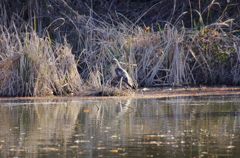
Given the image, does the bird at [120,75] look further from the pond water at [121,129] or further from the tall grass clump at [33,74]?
the pond water at [121,129]

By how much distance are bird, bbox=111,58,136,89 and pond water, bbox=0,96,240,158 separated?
199 cm

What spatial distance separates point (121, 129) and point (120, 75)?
5.35 meters

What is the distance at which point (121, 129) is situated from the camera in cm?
651

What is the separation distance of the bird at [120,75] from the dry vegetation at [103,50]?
13.5 inches

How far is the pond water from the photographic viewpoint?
5.26m

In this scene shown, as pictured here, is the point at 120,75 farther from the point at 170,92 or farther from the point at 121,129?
the point at 121,129

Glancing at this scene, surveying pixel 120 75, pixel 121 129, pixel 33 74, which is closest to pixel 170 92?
pixel 120 75

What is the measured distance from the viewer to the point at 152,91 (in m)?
12.0

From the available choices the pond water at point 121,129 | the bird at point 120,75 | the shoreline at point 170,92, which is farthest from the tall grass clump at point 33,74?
the pond water at point 121,129

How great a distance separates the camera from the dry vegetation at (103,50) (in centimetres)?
1118

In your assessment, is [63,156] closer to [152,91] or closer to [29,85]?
[29,85]

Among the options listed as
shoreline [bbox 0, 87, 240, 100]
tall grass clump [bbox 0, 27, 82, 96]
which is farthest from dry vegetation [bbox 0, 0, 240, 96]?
shoreline [bbox 0, 87, 240, 100]

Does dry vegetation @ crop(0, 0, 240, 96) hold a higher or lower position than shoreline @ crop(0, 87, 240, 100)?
higher

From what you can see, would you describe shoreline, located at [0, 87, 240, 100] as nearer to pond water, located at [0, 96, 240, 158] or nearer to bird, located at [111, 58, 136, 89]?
bird, located at [111, 58, 136, 89]
